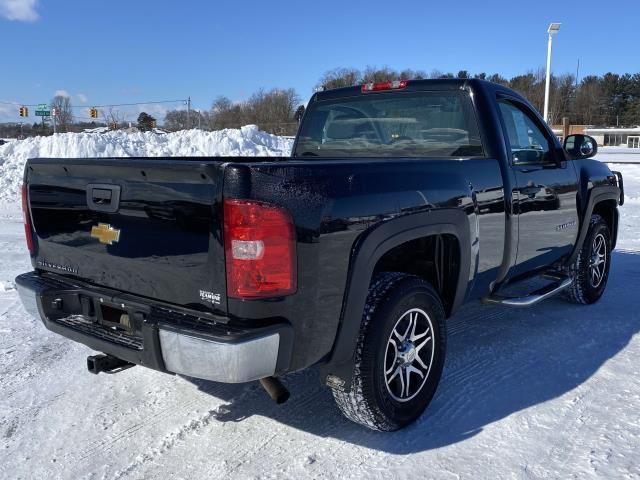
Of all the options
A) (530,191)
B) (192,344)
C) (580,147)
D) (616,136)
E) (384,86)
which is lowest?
(192,344)

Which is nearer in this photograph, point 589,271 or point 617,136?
point 589,271

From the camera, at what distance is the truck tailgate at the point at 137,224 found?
2344 mm

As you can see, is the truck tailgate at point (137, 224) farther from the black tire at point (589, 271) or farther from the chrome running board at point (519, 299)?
the black tire at point (589, 271)

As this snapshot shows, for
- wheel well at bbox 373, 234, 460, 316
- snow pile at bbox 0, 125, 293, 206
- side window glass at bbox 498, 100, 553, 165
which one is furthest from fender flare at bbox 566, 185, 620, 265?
snow pile at bbox 0, 125, 293, 206

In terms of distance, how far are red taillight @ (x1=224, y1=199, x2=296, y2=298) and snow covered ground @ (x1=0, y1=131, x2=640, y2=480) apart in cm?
95

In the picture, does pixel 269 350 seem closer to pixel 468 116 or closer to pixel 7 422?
pixel 7 422

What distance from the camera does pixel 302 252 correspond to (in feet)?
7.72

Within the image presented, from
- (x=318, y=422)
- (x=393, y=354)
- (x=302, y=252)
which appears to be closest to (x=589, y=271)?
(x=393, y=354)

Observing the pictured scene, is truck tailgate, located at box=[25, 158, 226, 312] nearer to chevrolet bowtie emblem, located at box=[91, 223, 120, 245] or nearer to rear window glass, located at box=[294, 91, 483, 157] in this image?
chevrolet bowtie emblem, located at box=[91, 223, 120, 245]

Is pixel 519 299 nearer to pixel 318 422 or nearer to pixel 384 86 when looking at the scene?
pixel 318 422

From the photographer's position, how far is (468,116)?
387 cm

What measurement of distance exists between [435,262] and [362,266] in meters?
0.95

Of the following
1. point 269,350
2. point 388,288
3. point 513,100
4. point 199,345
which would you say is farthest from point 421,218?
point 513,100

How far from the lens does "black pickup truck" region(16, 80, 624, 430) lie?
90.6 inches
